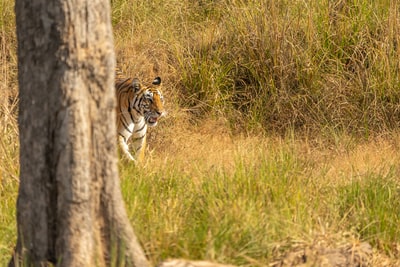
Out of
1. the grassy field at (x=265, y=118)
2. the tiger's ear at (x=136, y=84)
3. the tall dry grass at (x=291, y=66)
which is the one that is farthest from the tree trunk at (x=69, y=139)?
the tall dry grass at (x=291, y=66)

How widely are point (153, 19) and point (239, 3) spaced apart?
113cm

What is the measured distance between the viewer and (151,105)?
29.1 feet

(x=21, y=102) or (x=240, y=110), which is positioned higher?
(x=21, y=102)

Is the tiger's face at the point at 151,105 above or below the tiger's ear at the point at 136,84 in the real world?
below

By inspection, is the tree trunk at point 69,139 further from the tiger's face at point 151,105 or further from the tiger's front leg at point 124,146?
the tiger's face at point 151,105

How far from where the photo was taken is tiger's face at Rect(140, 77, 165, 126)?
8.85m

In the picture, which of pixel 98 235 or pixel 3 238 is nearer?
pixel 98 235

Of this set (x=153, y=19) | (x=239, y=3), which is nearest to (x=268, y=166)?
(x=239, y=3)

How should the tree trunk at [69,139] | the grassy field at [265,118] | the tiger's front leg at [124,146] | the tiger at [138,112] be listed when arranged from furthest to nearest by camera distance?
the tiger at [138,112]
the tiger's front leg at [124,146]
the grassy field at [265,118]
the tree trunk at [69,139]

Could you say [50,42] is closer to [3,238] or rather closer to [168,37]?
[3,238]

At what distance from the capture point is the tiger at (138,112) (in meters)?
8.81

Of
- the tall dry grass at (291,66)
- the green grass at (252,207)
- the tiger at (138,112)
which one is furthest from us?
the tall dry grass at (291,66)

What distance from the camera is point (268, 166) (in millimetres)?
6441

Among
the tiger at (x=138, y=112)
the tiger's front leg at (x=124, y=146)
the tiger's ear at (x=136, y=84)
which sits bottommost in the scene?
the tiger's front leg at (x=124, y=146)
